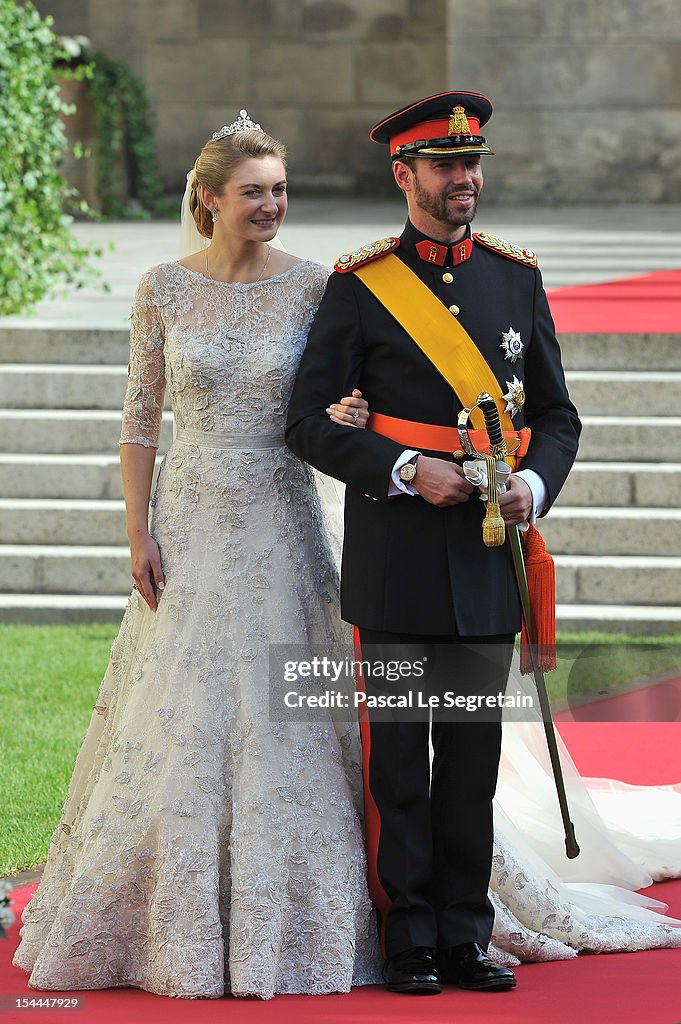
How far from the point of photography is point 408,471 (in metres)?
3.17

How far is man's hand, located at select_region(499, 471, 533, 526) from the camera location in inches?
125

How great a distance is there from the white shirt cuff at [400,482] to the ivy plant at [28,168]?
17.8ft

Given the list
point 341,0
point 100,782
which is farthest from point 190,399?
point 341,0

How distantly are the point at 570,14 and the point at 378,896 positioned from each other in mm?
10105

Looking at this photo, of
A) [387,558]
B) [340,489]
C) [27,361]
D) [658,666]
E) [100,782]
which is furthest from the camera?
[27,361]

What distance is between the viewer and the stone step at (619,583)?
6.57 meters

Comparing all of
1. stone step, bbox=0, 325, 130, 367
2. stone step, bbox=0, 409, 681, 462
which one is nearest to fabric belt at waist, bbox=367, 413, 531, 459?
stone step, bbox=0, 409, 681, 462

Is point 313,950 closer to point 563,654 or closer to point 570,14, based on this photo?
point 563,654

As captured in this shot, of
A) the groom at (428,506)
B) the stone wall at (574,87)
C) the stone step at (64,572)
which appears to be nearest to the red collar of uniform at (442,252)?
the groom at (428,506)

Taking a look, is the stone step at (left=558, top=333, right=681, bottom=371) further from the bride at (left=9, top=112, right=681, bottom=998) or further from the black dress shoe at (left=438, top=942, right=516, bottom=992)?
the black dress shoe at (left=438, top=942, right=516, bottom=992)

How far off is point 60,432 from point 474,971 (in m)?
4.52

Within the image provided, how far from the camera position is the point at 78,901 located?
10.9 feet

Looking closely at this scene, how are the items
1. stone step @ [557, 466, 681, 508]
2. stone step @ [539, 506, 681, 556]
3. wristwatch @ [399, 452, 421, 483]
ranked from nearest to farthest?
wristwatch @ [399, 452, 421, 483] → stone step @ [539, 506, 681, 556] → stone step @ [557, 466, 681, 508]

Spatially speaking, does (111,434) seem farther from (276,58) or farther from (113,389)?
(276,58)
